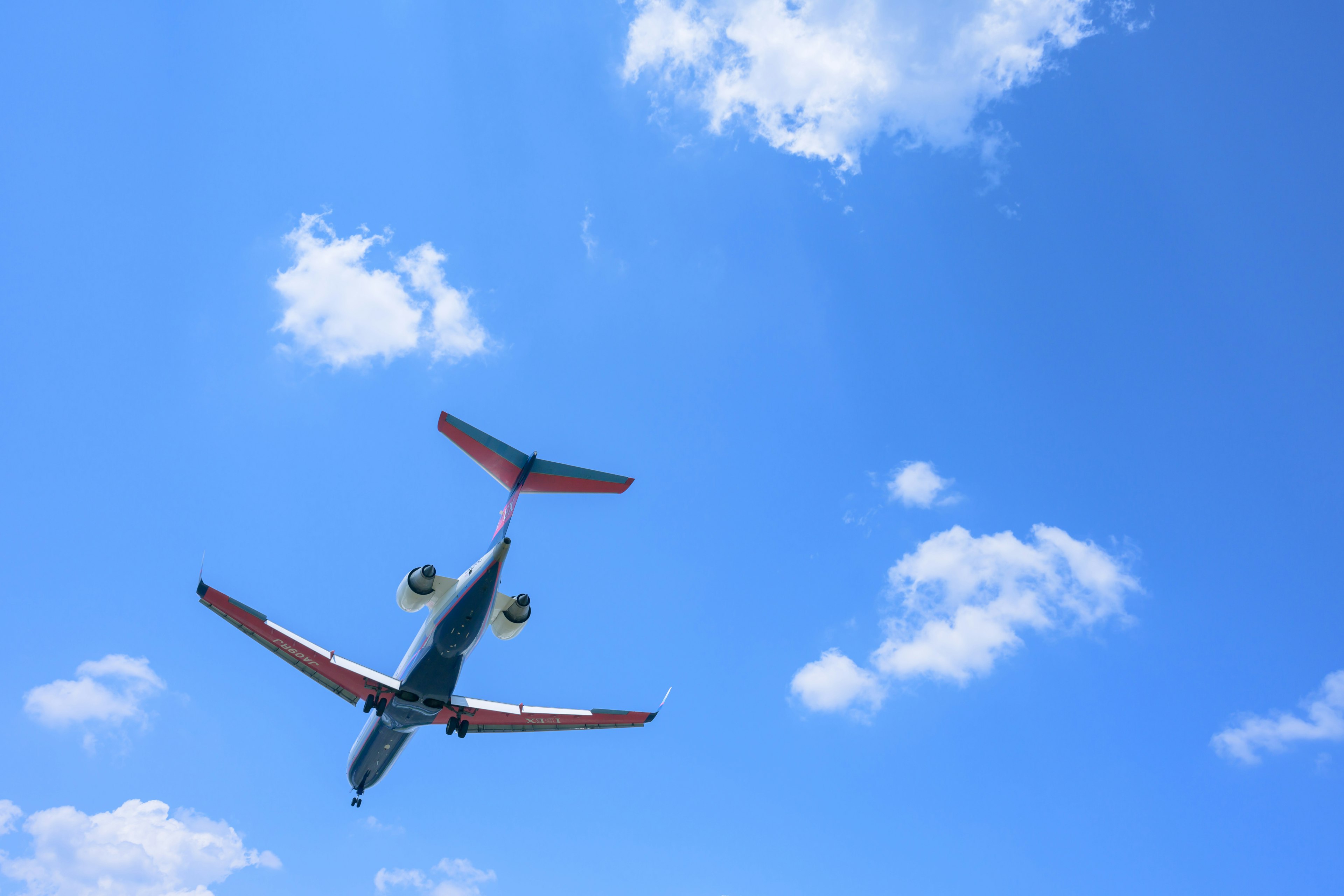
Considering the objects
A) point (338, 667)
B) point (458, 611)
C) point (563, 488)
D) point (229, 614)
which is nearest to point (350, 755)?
point (338, 667)

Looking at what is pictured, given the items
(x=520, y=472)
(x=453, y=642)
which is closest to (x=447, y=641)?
(x=453, y=642)

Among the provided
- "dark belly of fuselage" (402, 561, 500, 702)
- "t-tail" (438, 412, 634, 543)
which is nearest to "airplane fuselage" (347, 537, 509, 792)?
"dark belly of fuselage" (402, 561, 500, 702)

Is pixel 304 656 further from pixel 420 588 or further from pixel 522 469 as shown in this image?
pixel 522 469

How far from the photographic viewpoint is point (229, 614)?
88.8ft

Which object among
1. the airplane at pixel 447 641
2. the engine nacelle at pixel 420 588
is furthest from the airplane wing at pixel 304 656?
the engine nacelle at pixel 420 588

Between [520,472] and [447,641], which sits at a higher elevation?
[520,472]

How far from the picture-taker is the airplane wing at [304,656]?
86.8 ft

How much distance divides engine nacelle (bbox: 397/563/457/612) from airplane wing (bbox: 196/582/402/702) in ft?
13.9

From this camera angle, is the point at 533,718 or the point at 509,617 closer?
the point at 509,617

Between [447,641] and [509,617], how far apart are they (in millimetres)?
3000

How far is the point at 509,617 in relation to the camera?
2831 cm

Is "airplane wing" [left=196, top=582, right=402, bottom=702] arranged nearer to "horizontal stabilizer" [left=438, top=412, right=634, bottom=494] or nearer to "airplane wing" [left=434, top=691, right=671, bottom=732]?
"airplane wing" [left=434, top=691, right=671, bottom=732]

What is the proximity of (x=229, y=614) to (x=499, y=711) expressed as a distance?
11.5 meters

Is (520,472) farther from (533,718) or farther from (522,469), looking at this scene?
(533,718)
